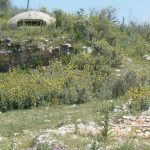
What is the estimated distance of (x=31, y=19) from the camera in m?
19.1

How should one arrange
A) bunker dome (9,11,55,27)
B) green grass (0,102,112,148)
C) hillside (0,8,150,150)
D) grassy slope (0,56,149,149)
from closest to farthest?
hillside (0,8,150,150)
grassy slope (0,56,149,149)
green grass (0,102,112,148)
bunker dome (9,11,55,27)

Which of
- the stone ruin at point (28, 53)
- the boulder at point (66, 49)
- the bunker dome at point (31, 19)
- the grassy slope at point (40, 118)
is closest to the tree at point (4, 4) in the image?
the bunker dome at point (31, 19)

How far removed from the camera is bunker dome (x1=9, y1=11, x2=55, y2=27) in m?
18.8

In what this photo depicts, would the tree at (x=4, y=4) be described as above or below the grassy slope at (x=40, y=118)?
above

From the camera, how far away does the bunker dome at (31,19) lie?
18.8 meters

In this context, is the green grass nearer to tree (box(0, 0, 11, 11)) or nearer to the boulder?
the boulder

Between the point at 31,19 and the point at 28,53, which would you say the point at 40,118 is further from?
the point at 31,19

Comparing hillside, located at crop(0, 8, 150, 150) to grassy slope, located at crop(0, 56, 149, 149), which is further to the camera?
grassy slope, located at crop(0, 56, 149, 149)

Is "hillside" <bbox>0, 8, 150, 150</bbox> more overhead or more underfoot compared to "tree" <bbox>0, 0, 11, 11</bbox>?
more underfoot

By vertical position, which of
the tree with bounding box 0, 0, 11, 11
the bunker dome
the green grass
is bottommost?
the green grass

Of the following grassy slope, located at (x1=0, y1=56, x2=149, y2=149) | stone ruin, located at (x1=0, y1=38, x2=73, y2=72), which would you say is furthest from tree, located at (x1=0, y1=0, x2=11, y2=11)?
grassy slope, located at (x1=0, y1=56, x2=149, y2=149)

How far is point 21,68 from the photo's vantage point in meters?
16.3

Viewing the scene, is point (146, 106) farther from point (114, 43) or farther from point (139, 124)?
point (114, 43)

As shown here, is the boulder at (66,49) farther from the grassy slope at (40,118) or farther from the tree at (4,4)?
the tree at (4,4)
